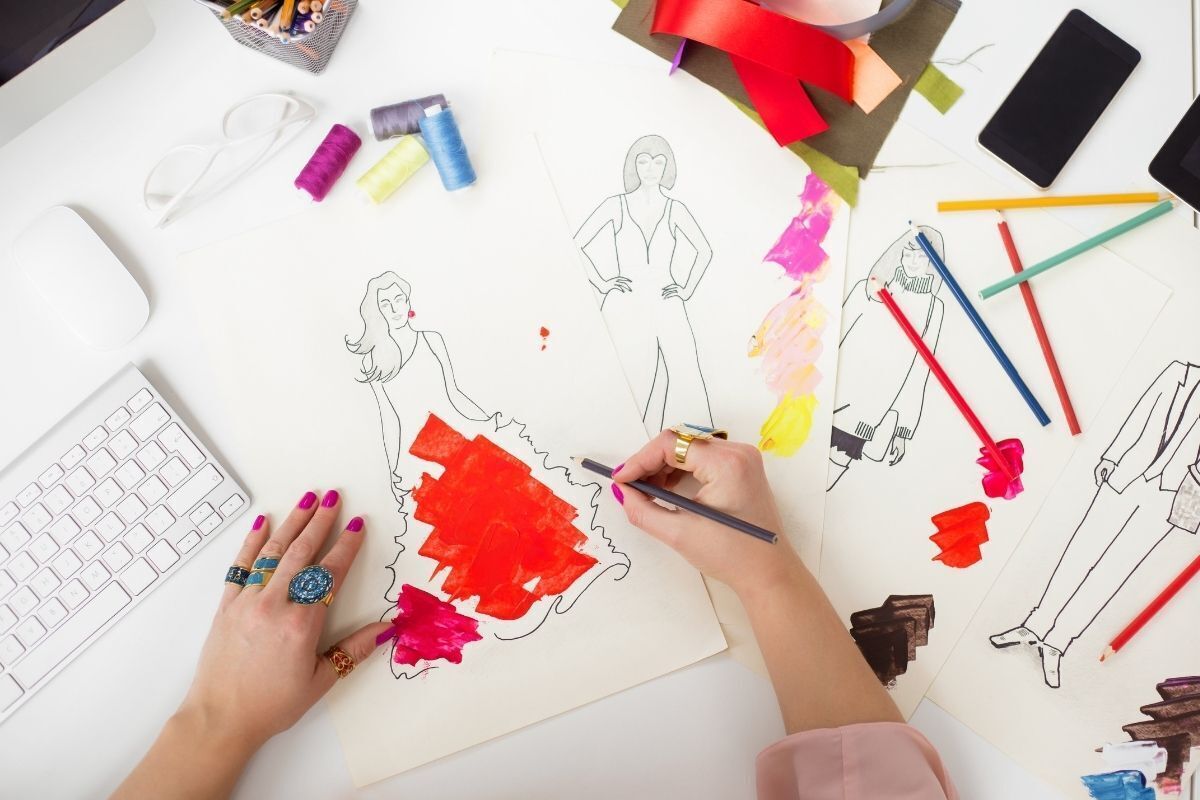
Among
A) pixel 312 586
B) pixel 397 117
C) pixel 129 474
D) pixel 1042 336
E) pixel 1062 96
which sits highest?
pixel 397 117

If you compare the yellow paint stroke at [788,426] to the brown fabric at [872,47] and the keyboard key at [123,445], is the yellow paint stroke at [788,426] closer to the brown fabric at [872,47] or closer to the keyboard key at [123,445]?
the brown fabric at [872,47]

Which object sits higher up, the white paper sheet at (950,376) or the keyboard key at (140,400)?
the keyboard key at (140,400)

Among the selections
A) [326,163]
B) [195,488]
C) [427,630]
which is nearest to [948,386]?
[427,630]

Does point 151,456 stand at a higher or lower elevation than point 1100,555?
higher

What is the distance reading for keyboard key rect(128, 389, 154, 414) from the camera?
88cm

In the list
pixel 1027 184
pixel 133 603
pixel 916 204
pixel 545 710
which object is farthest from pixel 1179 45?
pixel 133 603

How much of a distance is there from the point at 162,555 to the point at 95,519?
84 millimetres

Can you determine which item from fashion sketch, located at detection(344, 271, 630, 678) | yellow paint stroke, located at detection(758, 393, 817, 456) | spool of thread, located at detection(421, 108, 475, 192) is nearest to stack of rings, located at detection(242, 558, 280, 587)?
fashion sketch, located at detection(344, 271, 630, 678)

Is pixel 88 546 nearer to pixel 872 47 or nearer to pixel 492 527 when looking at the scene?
pixel 492 527

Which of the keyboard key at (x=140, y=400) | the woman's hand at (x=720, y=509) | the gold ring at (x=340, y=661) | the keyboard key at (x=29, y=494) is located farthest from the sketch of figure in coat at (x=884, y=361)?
the keyboard key at (x=29, y=494)

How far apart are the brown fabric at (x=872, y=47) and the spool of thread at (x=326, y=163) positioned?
0.36m

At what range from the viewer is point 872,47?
3.14 feet

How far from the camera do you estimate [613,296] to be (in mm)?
930

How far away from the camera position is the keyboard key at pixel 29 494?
34.0 inches
